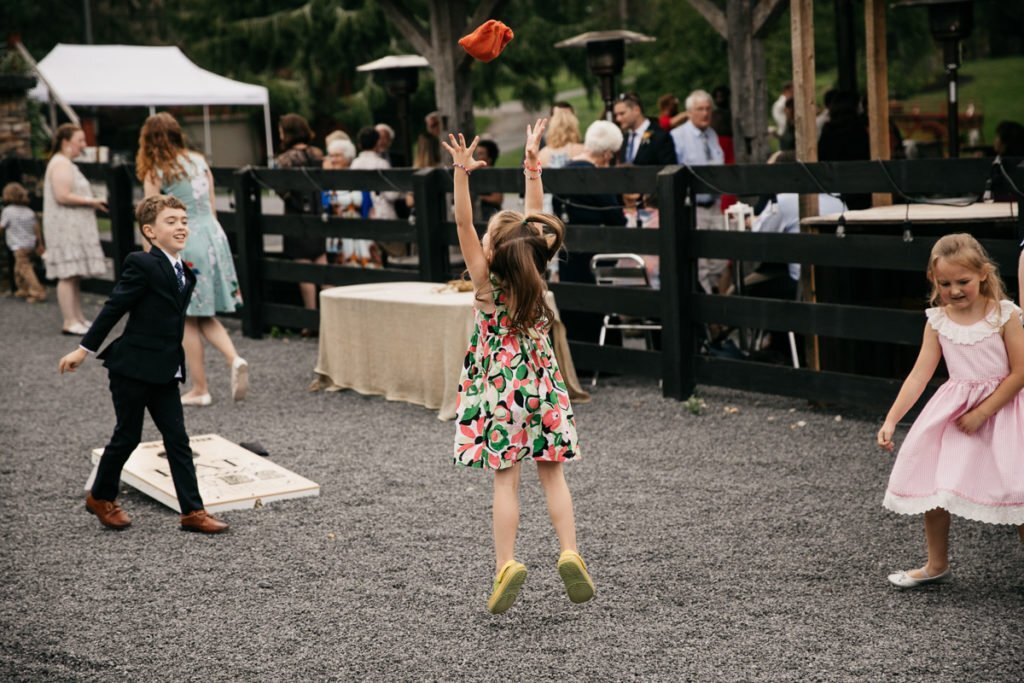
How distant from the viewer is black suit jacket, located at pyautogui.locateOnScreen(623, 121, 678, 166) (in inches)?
416

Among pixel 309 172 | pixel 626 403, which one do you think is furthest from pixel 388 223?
pixel 626 403

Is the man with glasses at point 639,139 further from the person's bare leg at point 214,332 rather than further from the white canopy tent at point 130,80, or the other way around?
the white canopy tent at point 130,80

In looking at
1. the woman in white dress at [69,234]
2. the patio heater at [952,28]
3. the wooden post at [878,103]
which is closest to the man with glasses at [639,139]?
the wooden post at [878,103]

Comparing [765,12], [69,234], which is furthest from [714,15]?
[69,234]

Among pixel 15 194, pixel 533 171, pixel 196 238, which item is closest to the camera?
pixel 533 171

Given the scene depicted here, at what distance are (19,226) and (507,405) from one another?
11.4 metres

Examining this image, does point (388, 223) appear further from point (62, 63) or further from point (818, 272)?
point (62, 63)

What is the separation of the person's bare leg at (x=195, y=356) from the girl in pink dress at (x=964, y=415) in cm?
525

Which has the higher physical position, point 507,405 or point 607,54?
point 607,54

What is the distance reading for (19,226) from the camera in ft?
48.0

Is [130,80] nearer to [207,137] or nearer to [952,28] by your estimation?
[207,137]

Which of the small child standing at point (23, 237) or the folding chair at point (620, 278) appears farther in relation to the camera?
the small child standing at point (23, 237)

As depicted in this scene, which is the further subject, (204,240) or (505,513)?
(204,240)

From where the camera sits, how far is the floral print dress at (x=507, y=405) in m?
4.65
